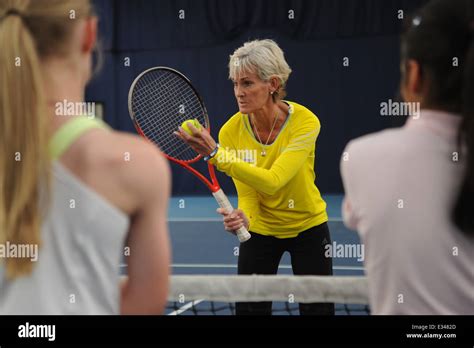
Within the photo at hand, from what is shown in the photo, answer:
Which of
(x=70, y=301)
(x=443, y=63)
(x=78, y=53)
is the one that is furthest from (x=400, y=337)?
(x=78, y=53)

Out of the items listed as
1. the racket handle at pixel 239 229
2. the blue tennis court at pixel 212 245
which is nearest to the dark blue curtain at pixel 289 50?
the blue tennis court at pixel 212 245

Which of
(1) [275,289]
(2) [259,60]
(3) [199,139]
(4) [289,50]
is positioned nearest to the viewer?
(1) [275,289]

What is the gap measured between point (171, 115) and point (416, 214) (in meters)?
4.77

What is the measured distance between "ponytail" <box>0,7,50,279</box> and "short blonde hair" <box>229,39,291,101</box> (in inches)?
64.5

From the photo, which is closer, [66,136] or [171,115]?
[66,136]

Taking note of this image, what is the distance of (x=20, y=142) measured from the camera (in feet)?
2.71

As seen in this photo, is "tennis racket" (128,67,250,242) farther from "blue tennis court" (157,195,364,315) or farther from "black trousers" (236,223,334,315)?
"blue tennis court" (157,195,364,315)

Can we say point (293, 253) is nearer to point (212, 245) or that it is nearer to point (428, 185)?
point (428, 185)

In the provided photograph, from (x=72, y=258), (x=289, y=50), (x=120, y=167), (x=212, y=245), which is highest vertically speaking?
(x=289, y=50)

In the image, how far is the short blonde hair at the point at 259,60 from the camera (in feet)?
8.02

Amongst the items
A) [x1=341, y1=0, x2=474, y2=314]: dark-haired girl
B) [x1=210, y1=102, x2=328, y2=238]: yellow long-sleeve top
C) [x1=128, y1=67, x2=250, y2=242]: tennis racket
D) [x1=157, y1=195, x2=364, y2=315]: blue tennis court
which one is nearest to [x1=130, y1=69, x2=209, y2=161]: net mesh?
[x1=128, y1=67, x2=250, y2=242]: tennis racket

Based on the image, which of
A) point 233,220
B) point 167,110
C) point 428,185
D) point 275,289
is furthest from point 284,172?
point 167,110

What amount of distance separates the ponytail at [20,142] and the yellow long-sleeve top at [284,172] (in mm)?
1537

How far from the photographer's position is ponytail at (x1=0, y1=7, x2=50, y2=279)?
82cm
